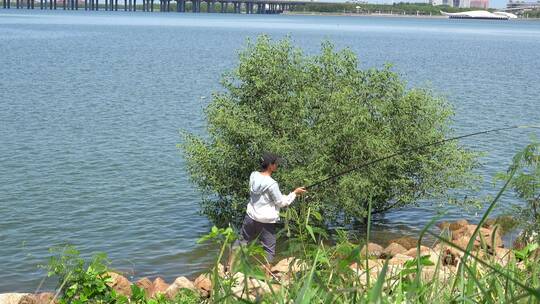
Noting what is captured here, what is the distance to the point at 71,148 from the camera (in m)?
26.9

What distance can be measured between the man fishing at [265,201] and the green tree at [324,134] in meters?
3.21

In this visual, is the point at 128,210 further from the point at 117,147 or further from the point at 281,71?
the point at 117,147

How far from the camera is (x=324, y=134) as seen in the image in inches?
633

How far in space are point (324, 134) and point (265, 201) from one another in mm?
4349

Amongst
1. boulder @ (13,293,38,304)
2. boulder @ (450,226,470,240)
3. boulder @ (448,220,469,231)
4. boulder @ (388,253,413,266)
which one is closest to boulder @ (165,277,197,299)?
boulder @ (13,293,38,304)

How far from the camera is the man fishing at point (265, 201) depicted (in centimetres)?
1166

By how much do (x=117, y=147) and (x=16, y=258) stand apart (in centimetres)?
1154

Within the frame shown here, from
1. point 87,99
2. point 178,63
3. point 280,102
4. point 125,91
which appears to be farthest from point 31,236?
point 178,63

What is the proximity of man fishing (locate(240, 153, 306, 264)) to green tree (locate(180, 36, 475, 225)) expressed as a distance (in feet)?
10.5

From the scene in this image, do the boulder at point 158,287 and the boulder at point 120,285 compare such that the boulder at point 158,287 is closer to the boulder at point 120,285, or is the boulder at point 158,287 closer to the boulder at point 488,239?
the boulder at point 120,285

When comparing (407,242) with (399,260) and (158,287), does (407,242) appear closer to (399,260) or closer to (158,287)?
(399,260)

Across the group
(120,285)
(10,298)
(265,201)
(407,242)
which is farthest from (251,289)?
(407,242)

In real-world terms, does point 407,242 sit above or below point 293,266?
below

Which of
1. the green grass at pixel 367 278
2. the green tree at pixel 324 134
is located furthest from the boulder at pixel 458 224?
the green grass at pixel 367 278
